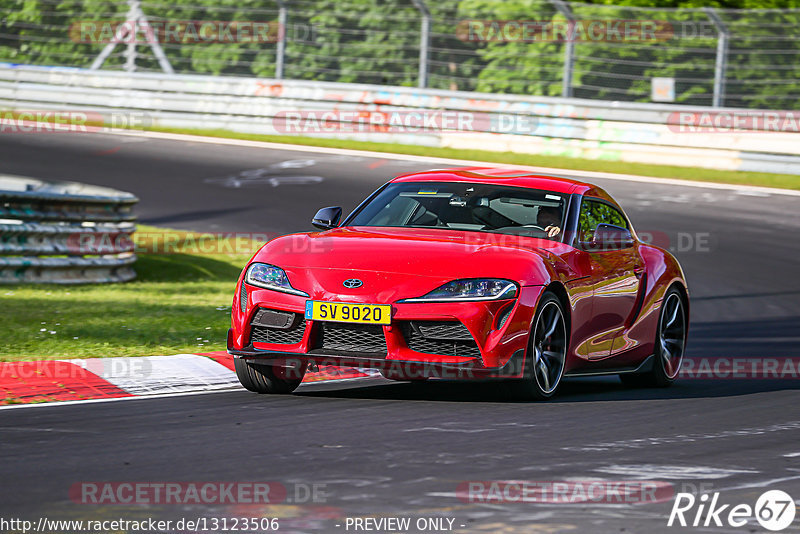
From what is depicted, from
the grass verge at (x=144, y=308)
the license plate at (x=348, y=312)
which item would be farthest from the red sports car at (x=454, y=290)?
the grass verge at (x=144, y=308)

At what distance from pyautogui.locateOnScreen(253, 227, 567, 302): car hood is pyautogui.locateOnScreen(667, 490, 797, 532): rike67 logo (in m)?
2.37

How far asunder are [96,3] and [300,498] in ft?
74.3

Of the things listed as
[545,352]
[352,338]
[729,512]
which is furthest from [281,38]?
[729,512]

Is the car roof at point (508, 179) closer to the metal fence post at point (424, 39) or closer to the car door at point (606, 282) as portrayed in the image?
the car door at point (606, 282)

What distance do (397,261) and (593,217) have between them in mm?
2119

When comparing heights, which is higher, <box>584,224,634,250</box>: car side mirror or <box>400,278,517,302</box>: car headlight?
<box>584,224,634,250</box>: car side mirror

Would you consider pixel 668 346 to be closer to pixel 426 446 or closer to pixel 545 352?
pixel 545 352

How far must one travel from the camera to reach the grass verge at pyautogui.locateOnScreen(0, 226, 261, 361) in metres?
9.60


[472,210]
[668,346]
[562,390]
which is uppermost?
[472,210]

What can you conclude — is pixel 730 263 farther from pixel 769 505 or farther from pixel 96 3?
pixel 96 3

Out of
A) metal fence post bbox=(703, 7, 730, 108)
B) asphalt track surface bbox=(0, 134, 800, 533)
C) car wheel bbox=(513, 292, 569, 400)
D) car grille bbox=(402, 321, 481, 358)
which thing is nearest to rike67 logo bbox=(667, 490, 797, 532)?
asphalt track surface bbox=(0, 134, 800, 533)

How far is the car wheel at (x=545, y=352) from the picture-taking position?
767cm

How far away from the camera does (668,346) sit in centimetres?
980

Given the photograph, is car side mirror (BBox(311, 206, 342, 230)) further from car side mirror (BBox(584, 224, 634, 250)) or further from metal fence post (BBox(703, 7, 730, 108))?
metal fence post (BBox(703, 7, 730, 108))
